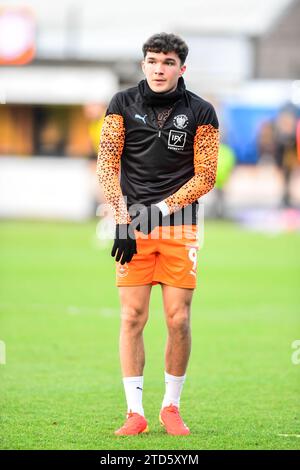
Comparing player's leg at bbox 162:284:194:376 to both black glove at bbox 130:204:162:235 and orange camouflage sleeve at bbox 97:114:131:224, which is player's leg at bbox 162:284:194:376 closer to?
black glove at bbox 130:204:162:235

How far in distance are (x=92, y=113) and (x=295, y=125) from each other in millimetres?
7004

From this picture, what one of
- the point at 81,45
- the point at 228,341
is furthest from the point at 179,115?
the point at 81,45

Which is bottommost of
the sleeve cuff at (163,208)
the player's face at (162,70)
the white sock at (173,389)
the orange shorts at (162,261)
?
the white sock at (173,389)

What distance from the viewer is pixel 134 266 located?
7.30 m

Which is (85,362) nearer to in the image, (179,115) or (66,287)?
(179,115)

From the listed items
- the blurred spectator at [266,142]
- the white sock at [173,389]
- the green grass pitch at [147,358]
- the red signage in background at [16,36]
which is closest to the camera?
the green grass pitch at [147,358]

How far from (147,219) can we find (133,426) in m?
1.25

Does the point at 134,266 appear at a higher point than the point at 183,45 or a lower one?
lower

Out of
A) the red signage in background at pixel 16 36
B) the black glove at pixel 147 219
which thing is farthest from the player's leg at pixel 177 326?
the red signage in background at pixel 16 36

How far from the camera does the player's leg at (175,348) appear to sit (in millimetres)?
7305

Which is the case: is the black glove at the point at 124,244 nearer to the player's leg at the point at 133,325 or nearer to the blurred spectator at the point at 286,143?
the player's leg at the point at 133,325

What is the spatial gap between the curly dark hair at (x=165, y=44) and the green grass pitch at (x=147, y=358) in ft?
7.61

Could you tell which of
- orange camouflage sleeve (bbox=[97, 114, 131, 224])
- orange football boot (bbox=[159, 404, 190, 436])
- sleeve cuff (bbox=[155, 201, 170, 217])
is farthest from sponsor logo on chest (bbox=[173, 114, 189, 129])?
orange football boot (bbox=[159, 404, 190, 436])

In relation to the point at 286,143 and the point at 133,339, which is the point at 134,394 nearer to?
the point at 133,339
